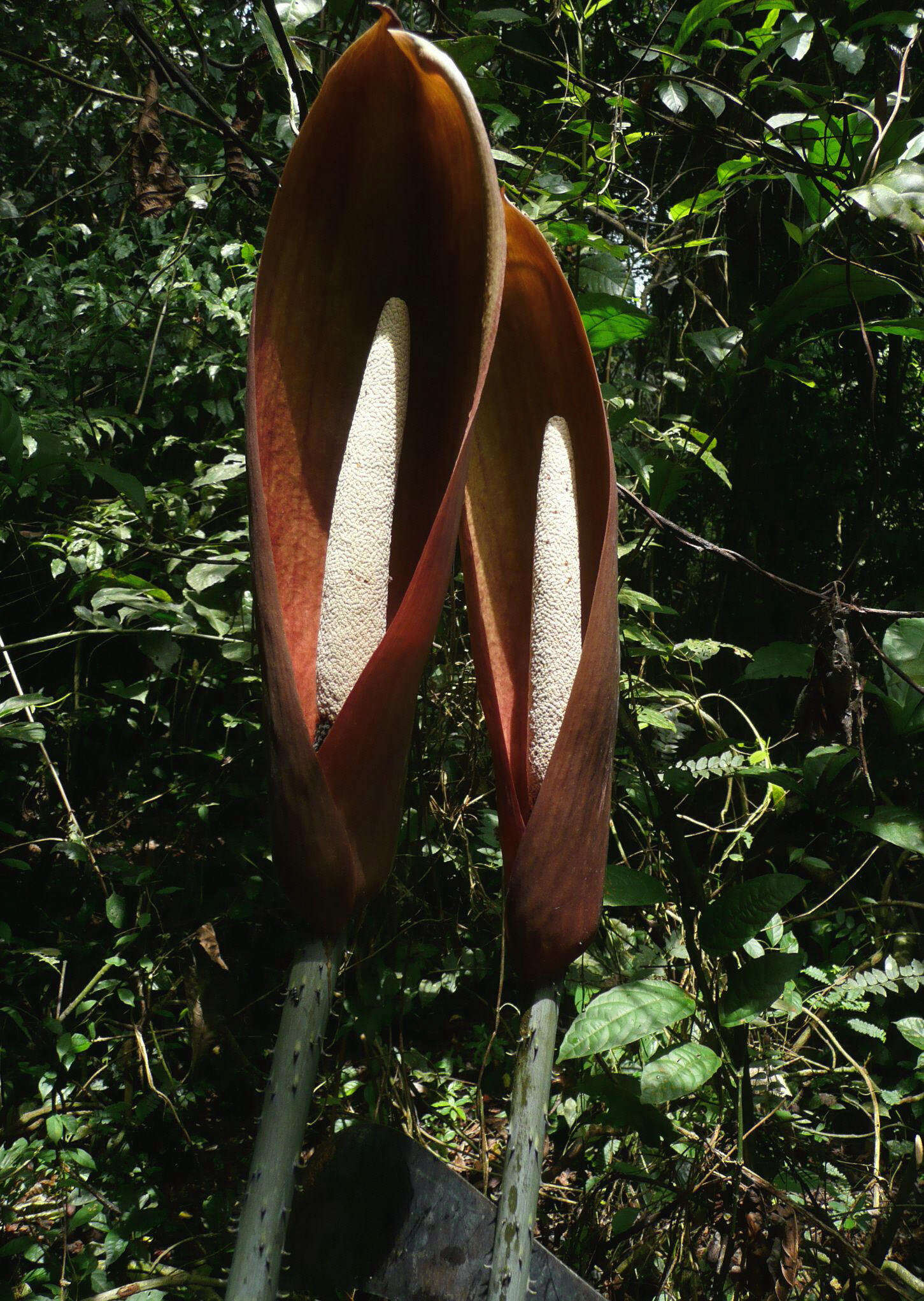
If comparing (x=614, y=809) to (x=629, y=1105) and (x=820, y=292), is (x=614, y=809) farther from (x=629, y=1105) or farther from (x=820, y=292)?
(x=820, y=292)

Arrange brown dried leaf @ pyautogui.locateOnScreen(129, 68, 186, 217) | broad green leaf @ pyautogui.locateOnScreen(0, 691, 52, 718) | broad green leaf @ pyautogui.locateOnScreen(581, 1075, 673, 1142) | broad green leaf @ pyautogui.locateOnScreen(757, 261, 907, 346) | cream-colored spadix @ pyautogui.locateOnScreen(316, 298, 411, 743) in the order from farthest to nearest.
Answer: brown dried leaf @ pyautogui.locateOnScreen(129, 68, 186, 217) < broad green leaf @ pyautogui.locateOnScreen(0, 691, 52, 718) < broad green leaf @ pyautogui.locateOnScreen(757, 261, 907, 346) < broad green leaf @ pyautogui.locateOnScreen(581, 1075, 673, 1142) < cream-colored spadix @ pyautogui.locateOnScreen(316, 298, 411, 743)

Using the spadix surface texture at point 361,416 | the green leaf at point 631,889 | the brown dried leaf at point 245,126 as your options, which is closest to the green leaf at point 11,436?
the brown dried leaf at point 245,126

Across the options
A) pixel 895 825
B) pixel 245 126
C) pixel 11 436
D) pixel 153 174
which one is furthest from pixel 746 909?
pixel 153 174

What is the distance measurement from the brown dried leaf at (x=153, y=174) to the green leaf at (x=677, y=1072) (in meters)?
1.41

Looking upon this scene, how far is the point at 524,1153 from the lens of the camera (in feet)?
1.29

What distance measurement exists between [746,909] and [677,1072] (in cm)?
12

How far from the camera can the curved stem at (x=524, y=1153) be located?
0.37 meters

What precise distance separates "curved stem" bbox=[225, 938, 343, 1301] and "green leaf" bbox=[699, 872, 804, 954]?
1.00ft

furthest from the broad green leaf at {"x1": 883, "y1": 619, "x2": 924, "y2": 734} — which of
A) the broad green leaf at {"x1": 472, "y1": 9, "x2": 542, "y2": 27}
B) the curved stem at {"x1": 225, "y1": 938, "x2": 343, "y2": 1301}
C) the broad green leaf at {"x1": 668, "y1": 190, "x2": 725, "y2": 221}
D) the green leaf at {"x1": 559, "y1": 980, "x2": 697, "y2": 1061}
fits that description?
the broad green leaf at {"x1": 472, "y1": 9, "x2": 542, "y2": 27}

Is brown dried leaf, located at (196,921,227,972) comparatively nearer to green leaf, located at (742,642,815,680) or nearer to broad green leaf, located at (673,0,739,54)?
green leaf, located at (742,642,815,680)

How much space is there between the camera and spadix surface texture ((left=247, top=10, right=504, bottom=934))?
1.32 feet

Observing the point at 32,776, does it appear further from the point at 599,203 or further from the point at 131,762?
the point at 599,203

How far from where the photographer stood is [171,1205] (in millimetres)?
784

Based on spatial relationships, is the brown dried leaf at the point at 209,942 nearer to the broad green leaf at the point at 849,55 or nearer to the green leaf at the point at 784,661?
the green leaf at the point at 784,661
